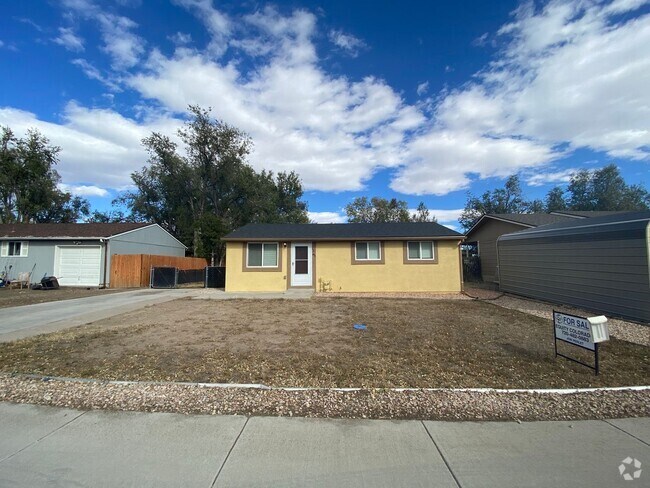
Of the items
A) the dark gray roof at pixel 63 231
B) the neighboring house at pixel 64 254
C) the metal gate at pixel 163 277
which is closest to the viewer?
the metal gate at pixel 163 277

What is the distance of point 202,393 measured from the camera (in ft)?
12.6

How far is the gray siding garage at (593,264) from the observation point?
7953mm

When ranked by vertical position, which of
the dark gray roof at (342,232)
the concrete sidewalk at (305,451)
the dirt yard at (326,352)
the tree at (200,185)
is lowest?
the concrete sidewalk at (305,451)

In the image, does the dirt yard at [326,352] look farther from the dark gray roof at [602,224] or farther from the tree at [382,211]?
the tree at [382,211]

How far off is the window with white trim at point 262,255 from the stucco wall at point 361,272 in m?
0.33

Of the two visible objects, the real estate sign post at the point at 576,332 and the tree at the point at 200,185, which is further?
the tree at the point at 200,185

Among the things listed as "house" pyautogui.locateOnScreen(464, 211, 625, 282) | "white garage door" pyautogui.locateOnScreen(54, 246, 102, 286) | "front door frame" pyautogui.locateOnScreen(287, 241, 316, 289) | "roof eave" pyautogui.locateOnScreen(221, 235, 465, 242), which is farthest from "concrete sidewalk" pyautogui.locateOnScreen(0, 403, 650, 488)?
"white garage door" pyautogui.locateOnScreen(54, 246, 102, 286)

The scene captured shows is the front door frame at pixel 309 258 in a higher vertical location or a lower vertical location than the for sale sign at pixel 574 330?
higher

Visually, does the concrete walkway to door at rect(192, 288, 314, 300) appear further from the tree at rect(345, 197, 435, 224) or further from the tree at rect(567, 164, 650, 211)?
the tree at rect(567, 164, 650, 211)

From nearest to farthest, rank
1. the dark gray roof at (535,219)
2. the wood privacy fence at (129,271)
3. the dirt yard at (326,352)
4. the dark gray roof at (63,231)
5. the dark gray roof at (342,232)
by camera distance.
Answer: the dirt yard at (326,352) → the dark gray roof at (342,232) → the dark gray roof at (535,219) → the wood privacy fence at (129,271) → the dark gray roof at (63,231)

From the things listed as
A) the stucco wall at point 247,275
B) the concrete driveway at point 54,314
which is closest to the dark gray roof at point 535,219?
the stucco wall at point 247,275

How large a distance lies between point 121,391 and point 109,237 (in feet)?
57.1

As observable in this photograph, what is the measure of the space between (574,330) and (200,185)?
3244cm

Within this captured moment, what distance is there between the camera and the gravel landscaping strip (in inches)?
134
